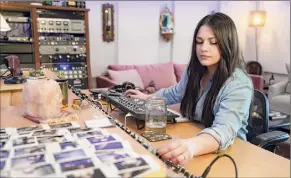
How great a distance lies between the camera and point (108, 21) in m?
4.05

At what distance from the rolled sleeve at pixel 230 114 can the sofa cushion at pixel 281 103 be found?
9.69ft

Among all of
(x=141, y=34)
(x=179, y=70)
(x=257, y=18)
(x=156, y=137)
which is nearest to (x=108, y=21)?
(x=141, y=34)

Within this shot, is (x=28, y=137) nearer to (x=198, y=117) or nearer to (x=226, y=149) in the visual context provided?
(x=226, y=149)

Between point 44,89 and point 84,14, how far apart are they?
2663mm

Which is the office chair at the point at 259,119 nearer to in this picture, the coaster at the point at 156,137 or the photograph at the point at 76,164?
the coaster at the point at 156,137

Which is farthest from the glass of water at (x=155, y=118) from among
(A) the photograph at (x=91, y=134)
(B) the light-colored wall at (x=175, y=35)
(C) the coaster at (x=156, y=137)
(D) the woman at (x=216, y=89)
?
(B) the light-colored wall at (x=175, y=35)

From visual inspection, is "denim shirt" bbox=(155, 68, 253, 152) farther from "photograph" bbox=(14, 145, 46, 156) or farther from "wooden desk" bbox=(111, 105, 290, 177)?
"photograph" bbox=(14, 145, 46, 156)

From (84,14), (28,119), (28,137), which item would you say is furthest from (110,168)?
(84,14)

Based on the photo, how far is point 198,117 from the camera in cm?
136

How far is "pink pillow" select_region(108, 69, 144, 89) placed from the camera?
3.81 m

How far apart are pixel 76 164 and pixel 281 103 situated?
3.85 meters

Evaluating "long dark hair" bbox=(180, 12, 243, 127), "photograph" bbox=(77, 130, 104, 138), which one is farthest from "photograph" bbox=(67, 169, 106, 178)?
"long dark hair" bbox=(180, 12, 243, 127)

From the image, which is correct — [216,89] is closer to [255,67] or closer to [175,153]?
[175,153]

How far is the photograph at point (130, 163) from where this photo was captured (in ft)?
1.88
